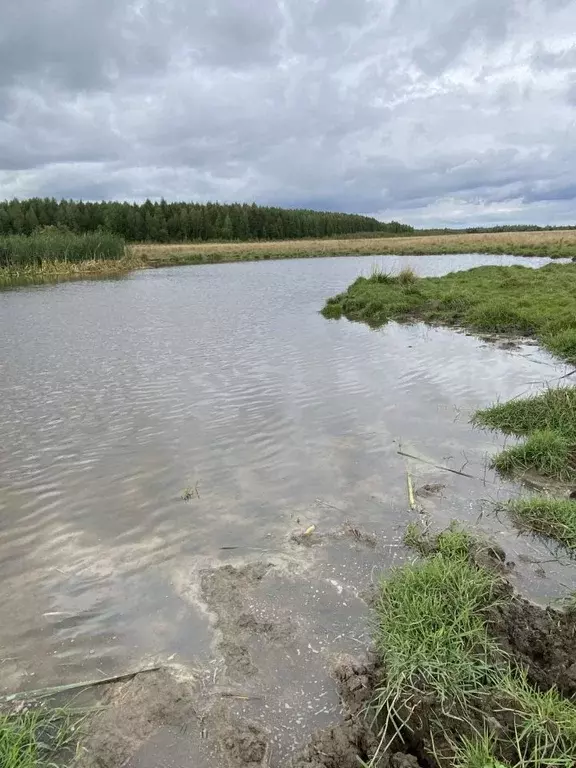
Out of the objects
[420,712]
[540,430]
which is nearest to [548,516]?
[540,430]

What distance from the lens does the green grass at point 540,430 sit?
20.8 feet

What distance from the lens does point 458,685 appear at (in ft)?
10.0

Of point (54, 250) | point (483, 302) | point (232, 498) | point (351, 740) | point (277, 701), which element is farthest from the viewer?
point (54, 250)

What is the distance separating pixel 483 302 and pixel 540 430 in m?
10.7

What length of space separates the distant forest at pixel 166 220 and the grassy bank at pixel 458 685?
82214 millimetres

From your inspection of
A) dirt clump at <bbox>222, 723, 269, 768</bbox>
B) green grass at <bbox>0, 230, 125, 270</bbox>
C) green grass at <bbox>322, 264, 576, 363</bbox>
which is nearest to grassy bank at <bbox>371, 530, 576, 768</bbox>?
dirt clump at <bbox>222, 723, 269, 768</bbox>

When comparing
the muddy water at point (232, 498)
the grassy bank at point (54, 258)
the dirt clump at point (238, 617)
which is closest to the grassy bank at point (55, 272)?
the grassy bank at point (54, 258)

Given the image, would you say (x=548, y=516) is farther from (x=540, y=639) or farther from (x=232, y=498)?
(x=232, y=498)

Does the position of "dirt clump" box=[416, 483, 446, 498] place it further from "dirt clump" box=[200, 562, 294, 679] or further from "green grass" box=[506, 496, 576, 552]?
"dirt clump" box=[200, 562, 294, 679]

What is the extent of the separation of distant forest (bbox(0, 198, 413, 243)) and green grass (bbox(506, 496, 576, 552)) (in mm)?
81345

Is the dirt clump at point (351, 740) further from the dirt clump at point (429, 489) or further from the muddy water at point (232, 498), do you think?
the dirt clump at point (429, 489)

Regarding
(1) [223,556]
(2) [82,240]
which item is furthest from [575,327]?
(2) [82,240]

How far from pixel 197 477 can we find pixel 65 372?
22.3 ft

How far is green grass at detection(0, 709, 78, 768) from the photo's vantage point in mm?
2777
